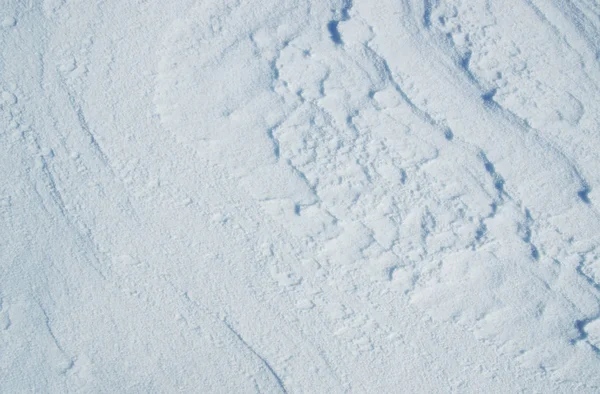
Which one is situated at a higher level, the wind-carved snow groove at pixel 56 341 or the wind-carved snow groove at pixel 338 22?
the wind-carved snow groove at pixel 338 22

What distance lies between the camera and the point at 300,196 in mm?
1040

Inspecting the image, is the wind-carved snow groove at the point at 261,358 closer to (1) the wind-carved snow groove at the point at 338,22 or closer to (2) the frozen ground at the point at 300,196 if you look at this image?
(2) the frozen ground at the point at 300,196

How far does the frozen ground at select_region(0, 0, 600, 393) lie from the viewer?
993mm

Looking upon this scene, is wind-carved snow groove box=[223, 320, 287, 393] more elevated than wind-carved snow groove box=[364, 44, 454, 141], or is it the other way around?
wind-carved snow groove box=[364, 44, 454, 141]

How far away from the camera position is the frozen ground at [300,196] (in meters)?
0.99

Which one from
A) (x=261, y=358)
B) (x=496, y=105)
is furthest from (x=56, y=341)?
(x=496, y=105)

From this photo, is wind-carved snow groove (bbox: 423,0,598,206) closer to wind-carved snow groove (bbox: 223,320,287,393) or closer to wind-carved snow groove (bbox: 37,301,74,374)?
wind-carved snow groove (bbox: 223,320,287,393)

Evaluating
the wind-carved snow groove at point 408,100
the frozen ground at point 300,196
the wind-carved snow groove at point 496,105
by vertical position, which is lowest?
the frozen ground at point 300,196

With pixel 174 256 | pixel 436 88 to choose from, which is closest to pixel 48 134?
pixel 174 256

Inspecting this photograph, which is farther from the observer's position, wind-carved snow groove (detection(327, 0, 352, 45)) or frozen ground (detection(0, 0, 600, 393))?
wind-carved snow groove (detection(327, 0, 352, 45))

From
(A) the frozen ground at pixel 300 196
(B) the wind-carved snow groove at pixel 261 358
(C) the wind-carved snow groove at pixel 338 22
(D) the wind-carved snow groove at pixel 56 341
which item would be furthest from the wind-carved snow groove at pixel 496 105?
(D) the wind-carved snow groove at pixel 56 341

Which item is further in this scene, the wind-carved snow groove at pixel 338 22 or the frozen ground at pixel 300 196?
the wind-carved snow groove at pixel 338 22

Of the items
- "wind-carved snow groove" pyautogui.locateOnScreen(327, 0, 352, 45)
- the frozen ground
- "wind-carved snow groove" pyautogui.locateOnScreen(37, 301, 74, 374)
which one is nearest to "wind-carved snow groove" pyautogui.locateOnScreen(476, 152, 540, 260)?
the frozen ground

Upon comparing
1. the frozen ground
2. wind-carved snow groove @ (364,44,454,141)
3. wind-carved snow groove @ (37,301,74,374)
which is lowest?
wind-carved snow groove @ (37,301,74,374)
